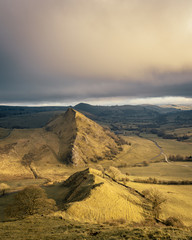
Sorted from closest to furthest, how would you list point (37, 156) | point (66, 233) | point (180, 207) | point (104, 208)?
point (66, 233), point (104, 208), point (180, 207), point (37, 156)

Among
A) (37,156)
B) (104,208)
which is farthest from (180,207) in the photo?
(37,156)

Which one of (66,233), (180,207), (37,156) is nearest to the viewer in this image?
(66,233)

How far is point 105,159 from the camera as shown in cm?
19350

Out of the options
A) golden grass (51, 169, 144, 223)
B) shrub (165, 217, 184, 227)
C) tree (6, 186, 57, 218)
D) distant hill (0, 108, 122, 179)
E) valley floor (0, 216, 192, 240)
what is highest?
valley floor (0, 216, 192, 240)

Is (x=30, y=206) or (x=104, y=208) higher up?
(x=30, y=206)

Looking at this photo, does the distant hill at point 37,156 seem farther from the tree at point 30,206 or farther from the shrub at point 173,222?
the shrub at point 173,222

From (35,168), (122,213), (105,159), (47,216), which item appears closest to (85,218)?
(47,216)

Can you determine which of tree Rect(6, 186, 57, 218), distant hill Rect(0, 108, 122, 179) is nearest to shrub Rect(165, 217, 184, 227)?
tree Rect(6, 186, 57, 218)

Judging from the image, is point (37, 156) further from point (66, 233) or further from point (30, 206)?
point (66, 233)

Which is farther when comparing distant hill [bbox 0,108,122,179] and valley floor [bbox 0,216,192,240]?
distant hill [bbox 0,108,122,179]

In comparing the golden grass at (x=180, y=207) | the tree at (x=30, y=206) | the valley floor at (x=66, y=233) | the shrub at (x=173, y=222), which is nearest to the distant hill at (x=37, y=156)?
the tree at (x=30, y=206)

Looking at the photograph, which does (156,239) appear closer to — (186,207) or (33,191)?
(33,191)

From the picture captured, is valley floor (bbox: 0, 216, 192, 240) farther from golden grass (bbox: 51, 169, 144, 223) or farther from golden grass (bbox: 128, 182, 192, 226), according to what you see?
golden grass (bbox: 128, 182, 192, 226)

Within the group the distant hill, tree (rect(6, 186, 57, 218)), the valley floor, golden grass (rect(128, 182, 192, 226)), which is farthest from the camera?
the distant hill
